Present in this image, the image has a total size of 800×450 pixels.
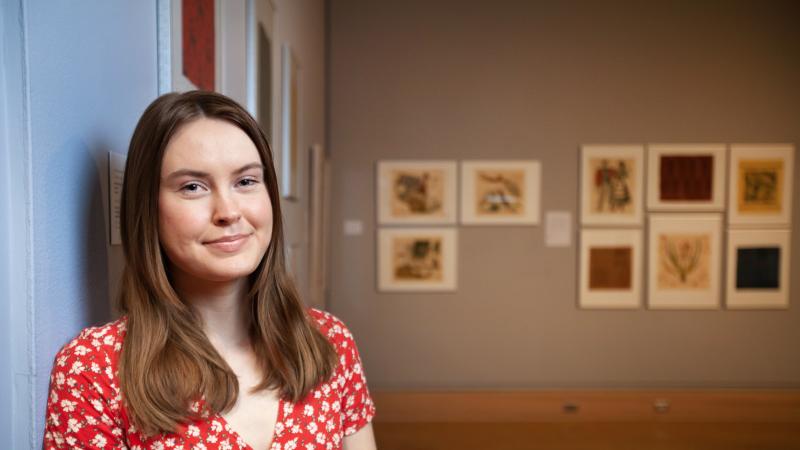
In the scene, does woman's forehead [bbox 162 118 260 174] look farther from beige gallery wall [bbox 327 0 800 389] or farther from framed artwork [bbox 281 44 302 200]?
beige gallery wall [bbox 327 0 800 389]

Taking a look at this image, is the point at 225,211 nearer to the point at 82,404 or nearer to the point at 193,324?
the point at 193,324

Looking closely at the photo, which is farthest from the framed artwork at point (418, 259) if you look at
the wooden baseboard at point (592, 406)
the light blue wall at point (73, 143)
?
the light blue wall at point (73, 143)

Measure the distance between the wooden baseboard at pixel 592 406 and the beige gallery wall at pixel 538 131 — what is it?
0.45ft

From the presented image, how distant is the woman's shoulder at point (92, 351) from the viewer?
94 centimetres

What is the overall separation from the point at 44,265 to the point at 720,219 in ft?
18.3

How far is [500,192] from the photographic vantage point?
5102 mm

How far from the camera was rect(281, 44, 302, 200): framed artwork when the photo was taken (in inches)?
112

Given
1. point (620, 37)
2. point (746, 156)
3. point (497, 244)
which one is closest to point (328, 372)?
point (497, 244)

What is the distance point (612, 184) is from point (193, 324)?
4.73 m

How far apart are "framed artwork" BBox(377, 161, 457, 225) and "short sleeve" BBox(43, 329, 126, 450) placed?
4174mm

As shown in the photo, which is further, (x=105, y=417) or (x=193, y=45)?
(x=193, y=45)

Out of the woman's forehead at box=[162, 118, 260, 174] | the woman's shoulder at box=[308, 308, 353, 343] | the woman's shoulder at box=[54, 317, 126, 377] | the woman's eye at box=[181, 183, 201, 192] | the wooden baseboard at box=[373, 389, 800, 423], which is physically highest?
the woman's forehead at box=[162, 118, 260, 174]

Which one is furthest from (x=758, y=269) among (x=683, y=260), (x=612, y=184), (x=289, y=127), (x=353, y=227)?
(x=289, y=127)

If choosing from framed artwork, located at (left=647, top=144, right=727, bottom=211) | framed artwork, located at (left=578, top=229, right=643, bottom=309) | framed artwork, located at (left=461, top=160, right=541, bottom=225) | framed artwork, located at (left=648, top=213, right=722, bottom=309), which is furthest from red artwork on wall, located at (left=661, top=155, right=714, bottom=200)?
framed artwork, located at (left=461, top=160, right=541, bottom=225)
